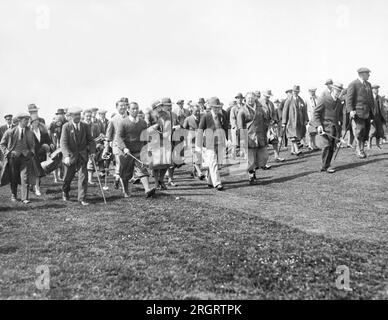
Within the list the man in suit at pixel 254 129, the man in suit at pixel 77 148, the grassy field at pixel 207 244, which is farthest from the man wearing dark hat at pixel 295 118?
the man in suit at pixel 77 148

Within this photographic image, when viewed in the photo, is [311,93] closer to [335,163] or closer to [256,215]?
[335,163]

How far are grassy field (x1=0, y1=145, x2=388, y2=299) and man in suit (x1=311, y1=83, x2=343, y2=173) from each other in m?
1.55

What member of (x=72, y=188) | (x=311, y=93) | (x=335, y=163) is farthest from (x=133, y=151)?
(x=311, y=93)

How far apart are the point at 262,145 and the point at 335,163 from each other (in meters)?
2.87

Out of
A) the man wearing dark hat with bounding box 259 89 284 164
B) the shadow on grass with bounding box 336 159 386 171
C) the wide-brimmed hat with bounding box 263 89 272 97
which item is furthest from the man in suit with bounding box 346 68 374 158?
the wide-brimmed hat with bounding box 263 89 272 97

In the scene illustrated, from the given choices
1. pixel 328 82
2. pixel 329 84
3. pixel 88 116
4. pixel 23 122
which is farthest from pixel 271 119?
pixel 23 122

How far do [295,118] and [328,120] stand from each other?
14.5ft

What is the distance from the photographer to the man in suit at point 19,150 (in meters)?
12.3

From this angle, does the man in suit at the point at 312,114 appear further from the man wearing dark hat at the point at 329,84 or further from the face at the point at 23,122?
the face at the point at 23,122

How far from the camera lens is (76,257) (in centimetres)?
677

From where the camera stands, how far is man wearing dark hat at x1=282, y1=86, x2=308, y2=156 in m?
18.1

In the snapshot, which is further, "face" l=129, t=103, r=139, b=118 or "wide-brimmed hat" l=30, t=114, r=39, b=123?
"wide-brimmed hat" l=30, t=114, r=39, b=123

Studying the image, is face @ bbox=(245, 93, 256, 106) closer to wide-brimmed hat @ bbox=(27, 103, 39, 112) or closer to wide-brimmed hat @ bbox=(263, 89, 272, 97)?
wide-brimmed hat @ bbox=(263, 89, 272, 97)
